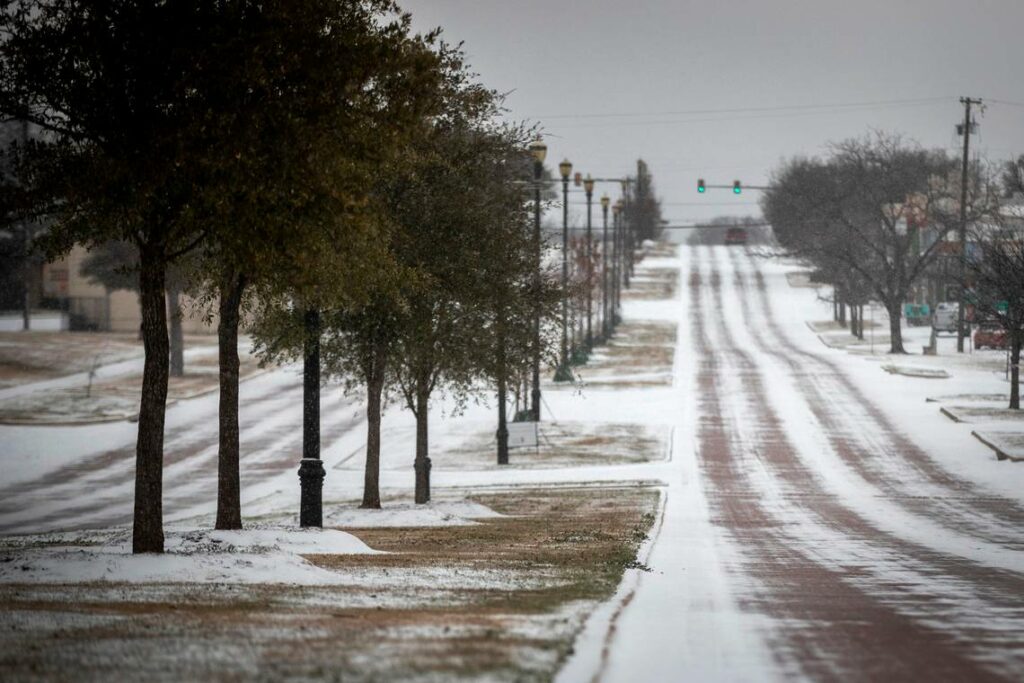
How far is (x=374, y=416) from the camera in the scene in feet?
88.9

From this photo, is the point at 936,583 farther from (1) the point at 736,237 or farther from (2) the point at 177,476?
(1) the point at 736,237

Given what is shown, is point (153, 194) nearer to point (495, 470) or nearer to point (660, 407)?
point (495, 470)

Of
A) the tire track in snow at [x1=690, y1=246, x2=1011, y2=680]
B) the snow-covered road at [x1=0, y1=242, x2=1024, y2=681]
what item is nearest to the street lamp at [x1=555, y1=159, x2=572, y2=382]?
the snow-covered road at [x1=0, y1=242, x2=1024, y2=681]

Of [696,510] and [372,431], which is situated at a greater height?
[372,431]

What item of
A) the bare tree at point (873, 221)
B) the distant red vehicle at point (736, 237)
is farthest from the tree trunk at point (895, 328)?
the distant red vehicle at point (736, 237)

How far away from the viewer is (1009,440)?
41.0 metres

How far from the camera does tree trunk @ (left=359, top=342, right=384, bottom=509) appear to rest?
26.1 metres

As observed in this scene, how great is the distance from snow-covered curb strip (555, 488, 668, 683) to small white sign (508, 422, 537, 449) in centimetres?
2693

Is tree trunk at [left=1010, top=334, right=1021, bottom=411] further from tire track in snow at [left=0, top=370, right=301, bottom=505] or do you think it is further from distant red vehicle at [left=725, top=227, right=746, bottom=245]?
distant red vehicle at [left=725, top=227, right=746, bottom=245]

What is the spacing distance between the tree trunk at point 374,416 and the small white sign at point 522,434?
14516 millimetres

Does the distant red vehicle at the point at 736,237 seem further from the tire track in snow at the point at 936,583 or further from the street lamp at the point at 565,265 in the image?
the tire track in snow at the point at 936,583

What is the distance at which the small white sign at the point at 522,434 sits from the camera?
4222cm

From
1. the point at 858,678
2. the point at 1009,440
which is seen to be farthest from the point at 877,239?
the point at 858,678

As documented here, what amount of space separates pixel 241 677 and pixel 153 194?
25.5 feet
